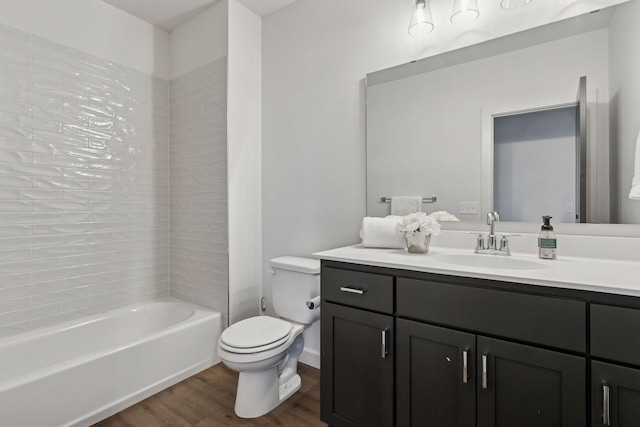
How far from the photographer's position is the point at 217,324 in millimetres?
2326

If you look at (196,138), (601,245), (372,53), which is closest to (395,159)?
(372,53)

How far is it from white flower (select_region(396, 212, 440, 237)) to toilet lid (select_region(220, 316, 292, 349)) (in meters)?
0.87

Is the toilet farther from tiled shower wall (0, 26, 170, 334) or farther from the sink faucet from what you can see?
tiled shower wall (0, 26, 170, 334)

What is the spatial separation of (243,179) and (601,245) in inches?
82.0

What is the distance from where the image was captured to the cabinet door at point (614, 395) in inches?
34.5

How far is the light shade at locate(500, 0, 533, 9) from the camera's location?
4.87ft

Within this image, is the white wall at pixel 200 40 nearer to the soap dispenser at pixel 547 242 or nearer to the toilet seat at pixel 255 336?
the toilet seat at pixel 255 336

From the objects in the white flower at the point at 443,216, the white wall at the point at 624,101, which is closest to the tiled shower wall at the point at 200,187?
the white flower at the point at 443,216

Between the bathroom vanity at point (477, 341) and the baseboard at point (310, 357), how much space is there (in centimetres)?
69

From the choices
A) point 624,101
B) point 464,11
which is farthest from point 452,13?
point 624,101

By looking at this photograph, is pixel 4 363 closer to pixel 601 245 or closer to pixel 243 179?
pixel 243 179

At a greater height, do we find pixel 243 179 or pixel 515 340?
pixel 243 179

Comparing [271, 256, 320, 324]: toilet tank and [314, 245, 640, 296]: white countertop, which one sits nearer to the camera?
[314, 245, 640, 296]: white countertop

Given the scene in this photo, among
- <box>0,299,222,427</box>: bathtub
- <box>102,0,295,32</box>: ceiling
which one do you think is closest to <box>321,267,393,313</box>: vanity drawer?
<box>0,299,222,427</box>: bathtub
